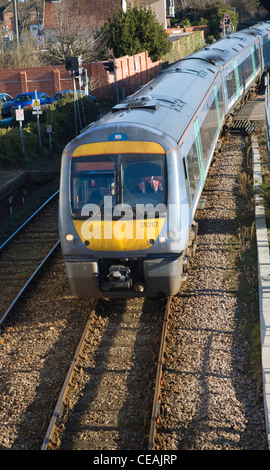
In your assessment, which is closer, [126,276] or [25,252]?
[126,276]

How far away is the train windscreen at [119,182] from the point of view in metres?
9.04

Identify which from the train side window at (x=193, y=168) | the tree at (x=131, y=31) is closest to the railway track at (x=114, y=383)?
the train side window at (x=193, y=168)

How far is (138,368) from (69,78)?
102 feet

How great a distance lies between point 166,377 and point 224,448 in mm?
1554

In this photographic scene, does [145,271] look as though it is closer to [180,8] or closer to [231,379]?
[231,379]

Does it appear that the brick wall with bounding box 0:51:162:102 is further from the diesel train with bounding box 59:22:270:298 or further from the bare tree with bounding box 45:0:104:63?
the diesel train with bounding box 59:22:270:298

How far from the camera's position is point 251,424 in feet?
22.0

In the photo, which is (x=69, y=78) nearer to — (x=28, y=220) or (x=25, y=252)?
(x=28, y=220)

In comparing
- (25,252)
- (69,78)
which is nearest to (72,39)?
(69,78)

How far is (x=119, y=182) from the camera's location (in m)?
9.10

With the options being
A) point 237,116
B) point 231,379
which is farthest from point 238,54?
point 231,379

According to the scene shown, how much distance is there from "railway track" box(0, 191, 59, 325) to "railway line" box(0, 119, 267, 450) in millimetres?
364

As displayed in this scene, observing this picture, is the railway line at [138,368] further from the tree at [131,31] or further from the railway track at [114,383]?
the tree at [131,31]

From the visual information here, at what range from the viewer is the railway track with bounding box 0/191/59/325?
11.2m
